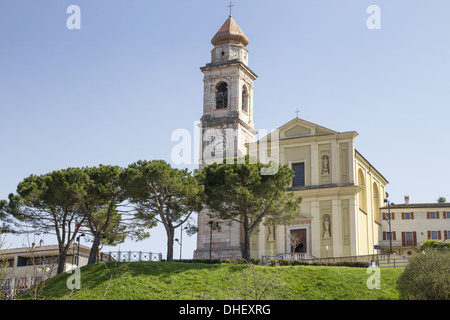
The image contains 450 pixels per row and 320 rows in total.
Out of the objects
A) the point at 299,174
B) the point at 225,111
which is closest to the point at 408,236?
the point at 299,174

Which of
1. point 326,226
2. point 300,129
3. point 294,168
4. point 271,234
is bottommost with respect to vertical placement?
point 271,234

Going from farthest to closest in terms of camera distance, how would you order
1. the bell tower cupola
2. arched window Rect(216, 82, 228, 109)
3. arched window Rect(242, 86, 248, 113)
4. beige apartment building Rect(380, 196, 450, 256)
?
1. arched window Rect(242, 86, 248, 113)
2. arched window Rect(216, 82, 228, 109)
3. beige apartment building Rect(380, 196, 450, 256)
4. the bell tower cupola

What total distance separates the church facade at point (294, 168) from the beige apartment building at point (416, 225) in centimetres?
148

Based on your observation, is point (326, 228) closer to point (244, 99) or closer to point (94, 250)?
point (244, 99)

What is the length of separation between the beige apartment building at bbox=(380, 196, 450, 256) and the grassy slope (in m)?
21.2

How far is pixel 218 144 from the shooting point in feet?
178

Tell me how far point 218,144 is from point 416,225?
1978cm

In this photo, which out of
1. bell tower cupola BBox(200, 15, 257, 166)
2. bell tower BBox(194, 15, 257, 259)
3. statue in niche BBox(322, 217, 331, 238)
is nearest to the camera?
statue in niche BBox(322, 217, 331, 238)

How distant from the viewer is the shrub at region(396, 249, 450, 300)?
28.7m

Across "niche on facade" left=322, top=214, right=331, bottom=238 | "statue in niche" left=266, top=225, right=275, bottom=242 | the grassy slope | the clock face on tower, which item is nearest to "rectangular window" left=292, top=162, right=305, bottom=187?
"niche on facade" left=322, top=214, right=331, bottom=238

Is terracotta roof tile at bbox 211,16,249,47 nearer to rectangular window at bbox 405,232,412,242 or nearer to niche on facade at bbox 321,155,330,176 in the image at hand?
niche on facade at bbox 321,155,330,176

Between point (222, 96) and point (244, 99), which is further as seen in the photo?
point (244, 99)
